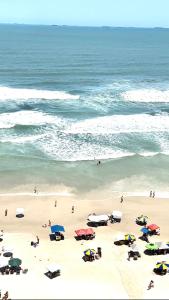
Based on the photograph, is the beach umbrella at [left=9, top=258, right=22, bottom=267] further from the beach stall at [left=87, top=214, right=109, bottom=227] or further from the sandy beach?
the beach stall at [left=87, top=214, right=109, bottom=227]

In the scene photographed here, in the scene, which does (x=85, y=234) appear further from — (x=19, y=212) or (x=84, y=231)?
(x=19, y=212)

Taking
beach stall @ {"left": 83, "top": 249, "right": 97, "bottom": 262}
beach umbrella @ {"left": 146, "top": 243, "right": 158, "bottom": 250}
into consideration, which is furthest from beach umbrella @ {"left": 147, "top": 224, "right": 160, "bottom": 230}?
beach stall @ {"left": 83, "top": 249, "right": 97, "bottom": 262}

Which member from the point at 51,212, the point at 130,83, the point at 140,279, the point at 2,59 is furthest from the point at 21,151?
the point at 2,59

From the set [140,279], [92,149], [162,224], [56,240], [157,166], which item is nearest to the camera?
[140,279]

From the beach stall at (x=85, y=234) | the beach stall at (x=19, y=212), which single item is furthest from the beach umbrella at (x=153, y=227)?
the beach stall at (x=19, y=212)

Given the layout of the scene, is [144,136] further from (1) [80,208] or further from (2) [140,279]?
(2) [140,279]

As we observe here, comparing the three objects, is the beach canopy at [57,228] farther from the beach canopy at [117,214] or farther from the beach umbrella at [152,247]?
the beach umbrella at [152,247]
